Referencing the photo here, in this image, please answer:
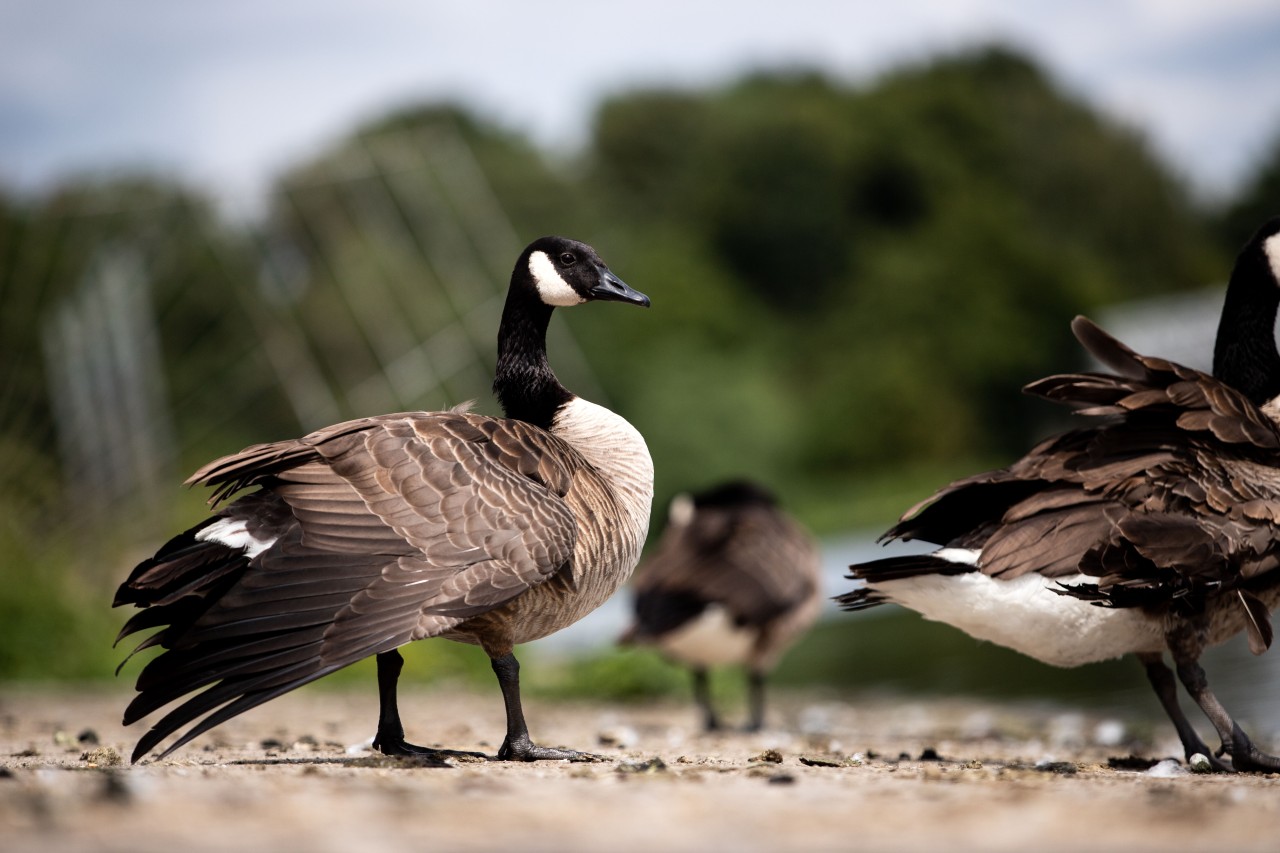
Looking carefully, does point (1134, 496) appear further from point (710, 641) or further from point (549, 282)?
point (710, 641)

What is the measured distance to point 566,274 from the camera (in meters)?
6.25

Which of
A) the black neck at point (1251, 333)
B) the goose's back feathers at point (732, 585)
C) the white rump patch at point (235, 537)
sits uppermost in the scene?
the black neck at point (1251, 333)

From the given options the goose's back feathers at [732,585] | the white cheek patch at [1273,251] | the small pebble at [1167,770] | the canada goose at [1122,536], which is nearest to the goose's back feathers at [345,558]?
the canada goose at [1122,536]

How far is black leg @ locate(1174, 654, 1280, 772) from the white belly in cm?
18

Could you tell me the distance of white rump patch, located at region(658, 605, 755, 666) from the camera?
10.0 meters

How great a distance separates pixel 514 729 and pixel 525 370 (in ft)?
5.67

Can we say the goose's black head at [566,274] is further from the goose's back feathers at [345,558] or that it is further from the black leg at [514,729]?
the black leg at [514,729]

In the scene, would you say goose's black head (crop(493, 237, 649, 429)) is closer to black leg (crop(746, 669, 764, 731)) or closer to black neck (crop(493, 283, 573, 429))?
black neck (crop(493, 283, 573, 429))

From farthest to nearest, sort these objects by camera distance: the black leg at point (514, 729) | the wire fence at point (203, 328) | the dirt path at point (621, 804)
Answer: the wire fence at point (203, 328) → the black leg at point (514, 729) → the dirt path at point (621, 804)

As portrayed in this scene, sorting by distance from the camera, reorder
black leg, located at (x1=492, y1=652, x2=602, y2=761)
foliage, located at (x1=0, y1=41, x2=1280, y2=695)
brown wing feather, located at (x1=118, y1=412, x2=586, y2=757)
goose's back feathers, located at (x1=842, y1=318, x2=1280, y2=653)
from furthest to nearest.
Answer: foliage, located at (x1=0, y1=41, x2=1280, y2=695), goose's back feathers, located at (x1=842, y1=318, x2=1280, y2=653), black leg, located at (x1=492, y1=652, x2=602, y2=761), brown wing feather, located at (x1=118, y1=412, x2=586, y2=757)

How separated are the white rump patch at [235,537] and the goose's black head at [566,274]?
1.94m

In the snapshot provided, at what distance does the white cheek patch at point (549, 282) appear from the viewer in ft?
20.4

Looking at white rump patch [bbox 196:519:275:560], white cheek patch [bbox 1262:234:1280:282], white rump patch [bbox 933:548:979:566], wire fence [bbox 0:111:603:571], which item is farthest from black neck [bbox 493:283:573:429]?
wire fence [bbox 0:111:603:571]

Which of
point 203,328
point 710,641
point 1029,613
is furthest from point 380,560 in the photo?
point 203,328
